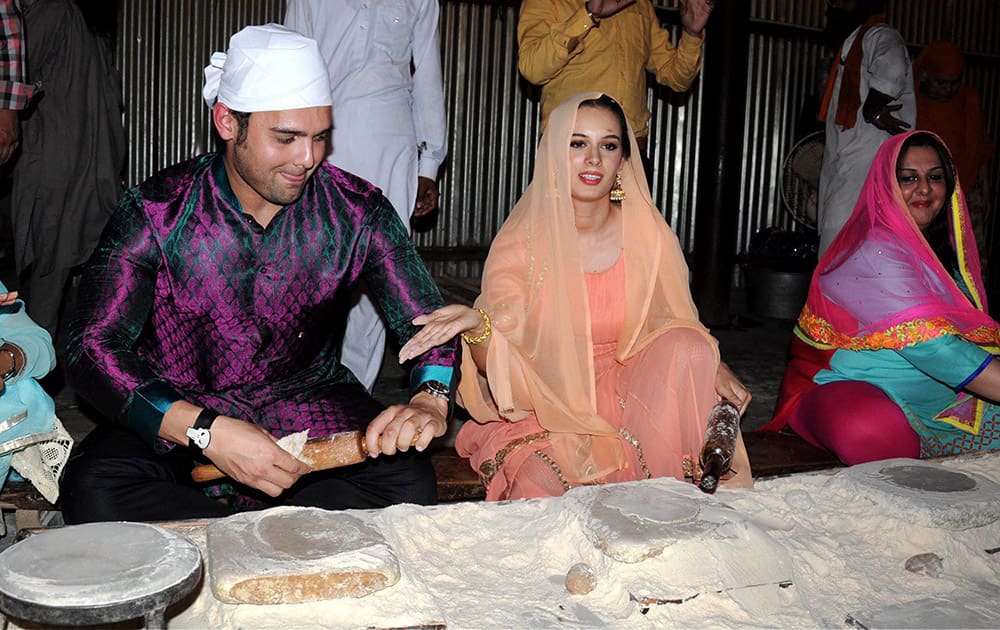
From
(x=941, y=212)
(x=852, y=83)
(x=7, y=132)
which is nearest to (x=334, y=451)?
(x=7, y=132)

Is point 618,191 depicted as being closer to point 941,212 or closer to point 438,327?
point 438,327

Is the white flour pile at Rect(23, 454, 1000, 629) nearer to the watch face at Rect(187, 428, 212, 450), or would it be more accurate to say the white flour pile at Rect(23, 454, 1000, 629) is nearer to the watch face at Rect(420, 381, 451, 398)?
the watch face at Rect(187, 428, 212, 450)

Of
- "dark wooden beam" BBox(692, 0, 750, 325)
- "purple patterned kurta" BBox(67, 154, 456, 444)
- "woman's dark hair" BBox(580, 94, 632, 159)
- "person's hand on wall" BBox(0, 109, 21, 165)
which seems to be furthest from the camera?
"dark wooden beam" BBox(692, 0, 750, 325)

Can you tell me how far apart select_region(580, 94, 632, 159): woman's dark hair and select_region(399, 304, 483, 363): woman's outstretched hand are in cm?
87

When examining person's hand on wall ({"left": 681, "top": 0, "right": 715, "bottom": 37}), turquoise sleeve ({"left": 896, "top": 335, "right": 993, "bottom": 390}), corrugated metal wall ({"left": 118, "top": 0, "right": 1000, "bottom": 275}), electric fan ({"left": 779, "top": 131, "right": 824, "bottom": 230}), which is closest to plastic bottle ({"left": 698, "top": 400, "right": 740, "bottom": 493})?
turquoise sleeve ({"left": 896, "top": 335, "right": 993, "bottom": 390})

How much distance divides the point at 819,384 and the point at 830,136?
2623 mm

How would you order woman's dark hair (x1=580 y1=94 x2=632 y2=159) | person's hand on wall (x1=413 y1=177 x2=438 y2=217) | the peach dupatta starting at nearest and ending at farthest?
1. the peach dupatta
2. woman's dark hair (x1=580 y1=94 x2=632 y2=159)
3. person's hand on wall (x1=413 y1=177 x2=438 y2=217)

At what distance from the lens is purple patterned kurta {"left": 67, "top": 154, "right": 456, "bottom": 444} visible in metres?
2.62

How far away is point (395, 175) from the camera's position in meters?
4.03

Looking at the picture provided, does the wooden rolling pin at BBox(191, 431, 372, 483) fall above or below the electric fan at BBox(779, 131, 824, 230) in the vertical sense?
below

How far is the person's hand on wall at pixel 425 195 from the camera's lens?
4.18m

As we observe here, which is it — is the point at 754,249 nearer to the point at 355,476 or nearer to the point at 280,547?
the point at 355,476

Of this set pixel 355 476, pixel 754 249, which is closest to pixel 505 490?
pixel 355 476

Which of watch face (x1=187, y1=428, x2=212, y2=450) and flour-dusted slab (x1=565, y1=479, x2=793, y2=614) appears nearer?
flour-dusted slab (x1=565, y1=479, x2=793, y2=614)
